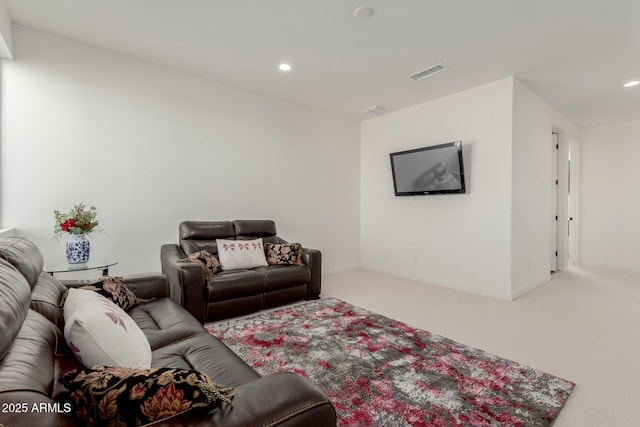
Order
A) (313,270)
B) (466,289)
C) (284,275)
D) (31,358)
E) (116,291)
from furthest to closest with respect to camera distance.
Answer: (466,289), (313,270), (284,275), (116,291), (31,358)

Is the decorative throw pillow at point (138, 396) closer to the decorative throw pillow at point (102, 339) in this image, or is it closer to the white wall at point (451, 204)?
the decorative throw pillow at point (102, 339)

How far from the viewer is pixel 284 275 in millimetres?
3377

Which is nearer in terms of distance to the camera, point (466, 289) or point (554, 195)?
point (466, 289)

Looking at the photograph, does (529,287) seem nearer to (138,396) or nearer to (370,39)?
(370,39)

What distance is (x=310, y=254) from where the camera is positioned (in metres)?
3.69

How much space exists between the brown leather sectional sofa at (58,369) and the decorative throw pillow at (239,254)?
180cm

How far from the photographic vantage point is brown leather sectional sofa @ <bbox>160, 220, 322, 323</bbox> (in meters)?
2.82

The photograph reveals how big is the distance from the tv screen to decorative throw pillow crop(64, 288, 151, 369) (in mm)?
3989

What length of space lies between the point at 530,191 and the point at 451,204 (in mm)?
1013

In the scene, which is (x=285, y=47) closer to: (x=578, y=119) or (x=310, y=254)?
(x=310, y=254)

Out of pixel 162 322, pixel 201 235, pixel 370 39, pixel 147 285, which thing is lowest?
pixel 162 322

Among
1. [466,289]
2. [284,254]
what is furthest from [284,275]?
[466,289]

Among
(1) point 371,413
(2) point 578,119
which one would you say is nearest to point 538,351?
(1) point 371,413

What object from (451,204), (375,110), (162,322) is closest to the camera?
(162,322)
